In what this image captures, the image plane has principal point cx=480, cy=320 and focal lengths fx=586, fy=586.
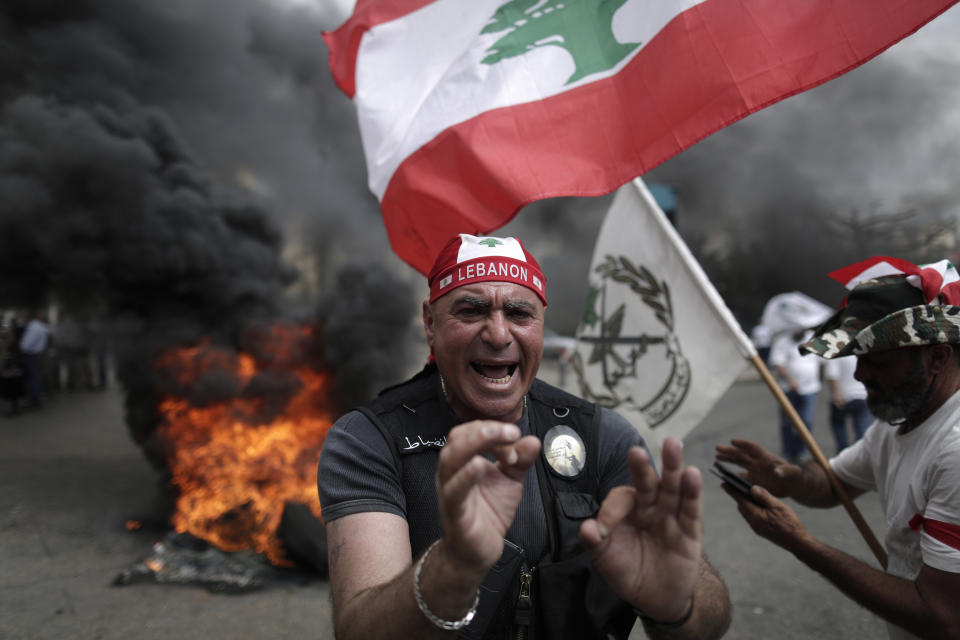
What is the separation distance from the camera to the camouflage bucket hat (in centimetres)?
183

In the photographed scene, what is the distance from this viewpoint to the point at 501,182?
2.48m

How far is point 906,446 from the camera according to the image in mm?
1935

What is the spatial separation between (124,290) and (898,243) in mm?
17805

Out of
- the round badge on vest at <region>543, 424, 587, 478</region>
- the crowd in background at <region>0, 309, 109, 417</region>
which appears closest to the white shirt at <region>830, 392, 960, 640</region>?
the round badge on vest at <region>543, 424, 587, 478</region>

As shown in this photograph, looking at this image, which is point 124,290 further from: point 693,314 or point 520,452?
point 520,452

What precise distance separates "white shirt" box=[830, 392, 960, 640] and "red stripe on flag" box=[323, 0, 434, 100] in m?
2.80

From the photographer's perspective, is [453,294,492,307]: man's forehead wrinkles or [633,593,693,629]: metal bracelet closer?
[633,593,693,629]: metal bracelet

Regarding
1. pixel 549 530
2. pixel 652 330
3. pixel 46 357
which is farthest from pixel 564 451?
pixel 46 357

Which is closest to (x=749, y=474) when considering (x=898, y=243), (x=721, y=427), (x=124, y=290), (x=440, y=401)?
(x=440, y=401)

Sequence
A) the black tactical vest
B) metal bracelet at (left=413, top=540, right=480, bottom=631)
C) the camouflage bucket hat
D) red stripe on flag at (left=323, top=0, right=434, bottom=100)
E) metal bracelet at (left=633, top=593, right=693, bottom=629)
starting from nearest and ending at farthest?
metal bracelet at (left=413, top=540, right=480, bottom=631) → metal bracelet at (left=633, top=593, right=693, bottom=629) → the black tactical vest → the camouflage bucket hat → red stripe on flag at (left=323, top=0, right=434, bottom=100)

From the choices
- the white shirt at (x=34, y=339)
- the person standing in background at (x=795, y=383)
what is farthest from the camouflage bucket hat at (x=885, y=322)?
the white shirt at (x=34, y=339)

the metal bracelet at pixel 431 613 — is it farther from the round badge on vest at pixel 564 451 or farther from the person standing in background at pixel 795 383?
the person standing in background at pixel 795 383

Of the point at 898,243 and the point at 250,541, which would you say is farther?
the point at 898,243

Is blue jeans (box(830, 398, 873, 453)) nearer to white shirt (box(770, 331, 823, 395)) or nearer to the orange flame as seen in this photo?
white shirt (box(770, 331, 823, 395))
